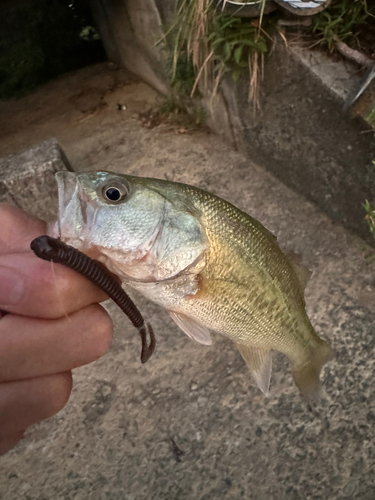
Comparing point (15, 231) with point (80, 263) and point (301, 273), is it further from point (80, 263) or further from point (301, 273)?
point (301, 273)

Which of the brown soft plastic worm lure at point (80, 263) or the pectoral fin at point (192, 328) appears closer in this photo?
the brown soft plastic worm lure at point (80, 263)

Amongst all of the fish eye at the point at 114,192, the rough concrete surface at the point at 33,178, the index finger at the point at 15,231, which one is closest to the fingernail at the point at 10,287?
the index finger at the point at 15,231

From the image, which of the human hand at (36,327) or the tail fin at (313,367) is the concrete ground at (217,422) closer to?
the tail fin at (313,367)

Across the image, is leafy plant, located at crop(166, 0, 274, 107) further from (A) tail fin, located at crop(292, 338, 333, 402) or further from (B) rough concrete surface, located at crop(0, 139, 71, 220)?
(A) tail fin, located at crop(292, 338, 333, 402)

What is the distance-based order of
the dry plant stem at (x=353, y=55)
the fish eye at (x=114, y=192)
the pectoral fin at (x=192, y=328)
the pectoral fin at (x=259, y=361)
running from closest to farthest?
1. the fish eye at (x=114, y=192)
2. the pectoral fin at (x=192, y=328)
3. the pectoral fin at (x=259, y=361)
4. the dry plant stem at (x=353, y=55)

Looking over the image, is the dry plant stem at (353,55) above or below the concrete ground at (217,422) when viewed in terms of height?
above

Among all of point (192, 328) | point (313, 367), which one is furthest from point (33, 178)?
point (313, 367)

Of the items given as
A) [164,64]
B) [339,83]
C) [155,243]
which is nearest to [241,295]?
[155,243]

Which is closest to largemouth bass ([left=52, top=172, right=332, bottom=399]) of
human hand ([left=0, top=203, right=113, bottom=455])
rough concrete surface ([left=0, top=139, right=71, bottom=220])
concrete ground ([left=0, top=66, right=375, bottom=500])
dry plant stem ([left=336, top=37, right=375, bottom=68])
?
human hand ([left=0, top=203, right=113, bottom=455])
